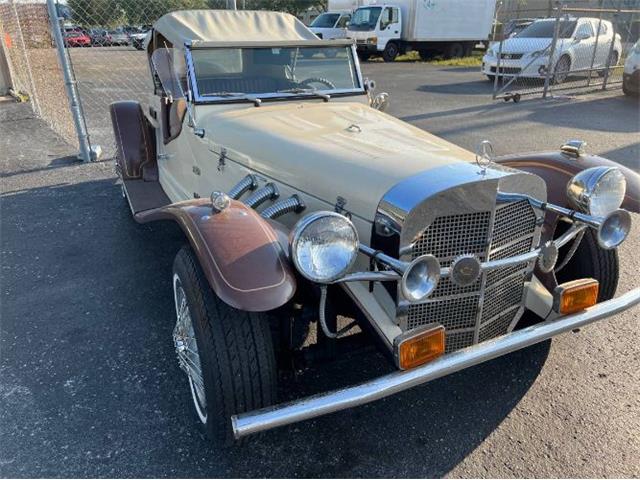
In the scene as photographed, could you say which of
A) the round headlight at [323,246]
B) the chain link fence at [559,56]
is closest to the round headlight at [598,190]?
the round headlight at [323,246]

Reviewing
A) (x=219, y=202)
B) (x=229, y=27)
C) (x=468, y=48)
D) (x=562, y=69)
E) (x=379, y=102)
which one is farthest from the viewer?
(x=468, y=48)

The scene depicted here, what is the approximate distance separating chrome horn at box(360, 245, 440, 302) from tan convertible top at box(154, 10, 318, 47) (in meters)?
2.45

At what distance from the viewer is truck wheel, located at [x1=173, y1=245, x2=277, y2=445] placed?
208cm

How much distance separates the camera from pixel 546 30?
44.5 feet

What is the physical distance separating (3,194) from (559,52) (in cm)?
1273

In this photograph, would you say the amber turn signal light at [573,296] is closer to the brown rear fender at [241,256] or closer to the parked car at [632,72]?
the brown rear fender at [241,256]

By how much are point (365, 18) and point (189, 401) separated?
805 inches

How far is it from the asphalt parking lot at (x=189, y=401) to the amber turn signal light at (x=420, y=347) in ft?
1.88

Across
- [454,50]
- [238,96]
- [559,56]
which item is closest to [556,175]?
[238,96]

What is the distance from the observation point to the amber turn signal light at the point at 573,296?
7.79ft

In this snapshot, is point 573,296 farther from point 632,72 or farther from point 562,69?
point 562,69

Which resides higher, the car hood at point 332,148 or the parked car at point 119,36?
the parked car at point 119,36

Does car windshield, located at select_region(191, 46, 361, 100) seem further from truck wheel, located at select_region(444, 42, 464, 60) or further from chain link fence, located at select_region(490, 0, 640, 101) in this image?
truck wheel, located at select_region(444, 42, 464, 60)

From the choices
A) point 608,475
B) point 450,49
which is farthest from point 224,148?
point 450,49
